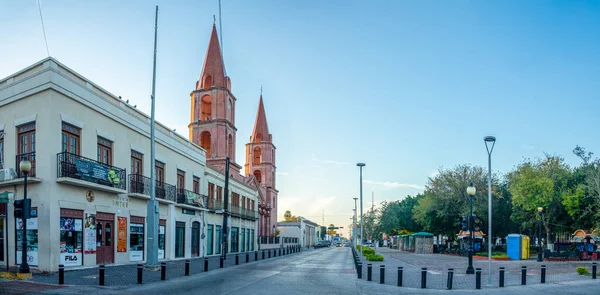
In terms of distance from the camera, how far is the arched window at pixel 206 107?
55.6 meters

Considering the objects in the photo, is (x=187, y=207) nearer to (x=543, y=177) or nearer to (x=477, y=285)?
(x=477, y=285)

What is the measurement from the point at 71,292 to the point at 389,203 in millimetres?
74173

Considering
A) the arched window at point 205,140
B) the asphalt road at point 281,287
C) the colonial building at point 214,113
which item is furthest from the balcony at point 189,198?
the arched window at point 205,140

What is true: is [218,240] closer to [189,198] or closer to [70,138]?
[189,198]

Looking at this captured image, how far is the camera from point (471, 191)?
69.7 feet

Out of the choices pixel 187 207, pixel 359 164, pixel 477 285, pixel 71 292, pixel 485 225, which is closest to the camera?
pixel 71 292

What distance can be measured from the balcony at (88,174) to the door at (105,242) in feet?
5.23

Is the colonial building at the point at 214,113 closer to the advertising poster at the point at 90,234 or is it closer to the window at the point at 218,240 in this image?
the window at the point at 218,240

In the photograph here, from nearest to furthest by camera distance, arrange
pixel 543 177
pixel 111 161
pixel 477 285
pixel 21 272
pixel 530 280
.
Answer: pixel 21 272, pixel 477 285, pixel 530 280, pixel 111 161, pixel 543 177

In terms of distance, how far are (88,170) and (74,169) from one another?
0.80 meters

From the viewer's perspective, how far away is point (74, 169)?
1948 centimetres

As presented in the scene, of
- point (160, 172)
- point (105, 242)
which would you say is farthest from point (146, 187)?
point (105, 242)

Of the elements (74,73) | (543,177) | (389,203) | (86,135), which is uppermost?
(74,73)

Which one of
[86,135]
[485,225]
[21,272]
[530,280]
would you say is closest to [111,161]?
[86,135]
